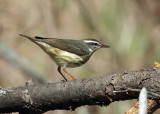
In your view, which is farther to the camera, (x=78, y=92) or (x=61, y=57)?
(x=61, y=57)

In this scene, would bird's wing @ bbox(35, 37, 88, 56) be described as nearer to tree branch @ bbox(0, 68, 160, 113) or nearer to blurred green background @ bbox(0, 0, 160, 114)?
blurred green background @ bbox(0, 0, 160, 114)

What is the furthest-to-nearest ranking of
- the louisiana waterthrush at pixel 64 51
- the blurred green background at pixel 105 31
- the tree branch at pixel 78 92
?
the blurred green background at pixel 105 31 < the louisiana waterthrush at pixel 64 51 < the tree branch at pixel 78 92

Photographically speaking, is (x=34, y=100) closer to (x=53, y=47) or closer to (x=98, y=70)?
(x=53, y=47)

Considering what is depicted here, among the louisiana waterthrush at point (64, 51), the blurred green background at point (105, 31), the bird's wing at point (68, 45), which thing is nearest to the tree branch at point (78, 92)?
the louisiana waterthrush at point (64, 51)

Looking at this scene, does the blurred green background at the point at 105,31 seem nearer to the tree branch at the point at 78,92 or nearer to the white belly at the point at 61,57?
the white belly at the point at 61,57

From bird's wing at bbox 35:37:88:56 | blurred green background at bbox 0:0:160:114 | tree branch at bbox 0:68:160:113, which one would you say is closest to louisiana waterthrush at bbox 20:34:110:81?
bird's wing at bbox 35:37:88:56

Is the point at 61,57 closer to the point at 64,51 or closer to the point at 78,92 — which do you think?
the point at 64,51

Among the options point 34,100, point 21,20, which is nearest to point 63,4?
point 21,20

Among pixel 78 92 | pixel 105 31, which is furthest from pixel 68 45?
pixel 105 31
